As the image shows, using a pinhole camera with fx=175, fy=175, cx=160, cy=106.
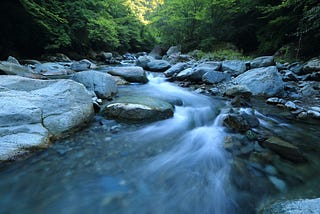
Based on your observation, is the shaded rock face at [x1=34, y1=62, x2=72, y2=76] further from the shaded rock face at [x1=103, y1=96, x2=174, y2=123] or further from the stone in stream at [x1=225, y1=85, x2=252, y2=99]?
the stone in stream at [x1=225, y1=85, x2=252, y2=99]

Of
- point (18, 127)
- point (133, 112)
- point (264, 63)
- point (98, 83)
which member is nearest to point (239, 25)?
point (264, 63)

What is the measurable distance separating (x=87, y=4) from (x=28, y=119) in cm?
1425

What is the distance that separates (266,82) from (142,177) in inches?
187

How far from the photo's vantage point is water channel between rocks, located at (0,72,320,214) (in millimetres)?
1591

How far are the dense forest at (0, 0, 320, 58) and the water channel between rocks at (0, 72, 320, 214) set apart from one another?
5160 mm

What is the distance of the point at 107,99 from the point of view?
4.39m

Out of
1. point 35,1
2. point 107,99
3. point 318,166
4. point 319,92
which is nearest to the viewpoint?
point 318,166

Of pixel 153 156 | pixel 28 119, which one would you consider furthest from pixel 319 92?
pixel 28 119

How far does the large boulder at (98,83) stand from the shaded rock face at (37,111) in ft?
3.88

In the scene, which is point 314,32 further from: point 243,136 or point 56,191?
point 56,191

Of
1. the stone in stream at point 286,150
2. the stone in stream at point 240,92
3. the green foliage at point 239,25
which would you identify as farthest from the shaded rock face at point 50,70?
the green foliage at point 239,25

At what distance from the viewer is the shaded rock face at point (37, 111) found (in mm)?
2062

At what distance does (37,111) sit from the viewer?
2467mm

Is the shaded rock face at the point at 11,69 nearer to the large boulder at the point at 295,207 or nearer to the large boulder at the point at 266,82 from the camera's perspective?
the large boulder at the point at 295,207
